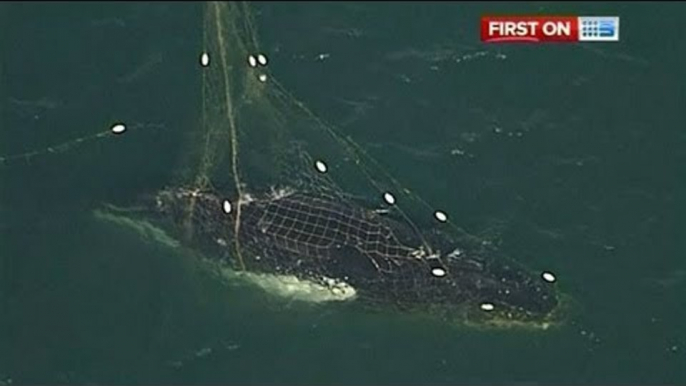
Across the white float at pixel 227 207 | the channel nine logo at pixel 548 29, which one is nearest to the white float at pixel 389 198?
the white float at pixel 227 207

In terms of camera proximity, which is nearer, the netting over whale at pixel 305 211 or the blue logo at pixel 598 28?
the netting over whale at pixel 305 211

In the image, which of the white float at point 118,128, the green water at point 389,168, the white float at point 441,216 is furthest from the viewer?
the white float at point 118,128

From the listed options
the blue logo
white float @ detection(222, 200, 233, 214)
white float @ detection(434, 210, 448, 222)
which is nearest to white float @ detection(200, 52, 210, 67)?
white float @ detection(222, 200, 233, 214)

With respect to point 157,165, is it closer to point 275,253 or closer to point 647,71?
point 275,253

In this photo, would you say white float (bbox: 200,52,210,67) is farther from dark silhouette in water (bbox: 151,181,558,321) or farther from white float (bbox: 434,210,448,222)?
white float (bbox: 434,210,448,222)

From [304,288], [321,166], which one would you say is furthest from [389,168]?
[304,288]

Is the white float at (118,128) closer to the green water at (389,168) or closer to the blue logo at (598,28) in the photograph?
the green water at (389,168)

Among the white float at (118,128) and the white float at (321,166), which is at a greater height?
the white float at (118,128)

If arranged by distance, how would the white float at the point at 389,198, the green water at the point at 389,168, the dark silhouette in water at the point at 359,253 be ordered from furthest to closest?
the white float at the point at 389,198 < the dark silhouette in water at the point at 359,253 < the green water at the point at 389,168
